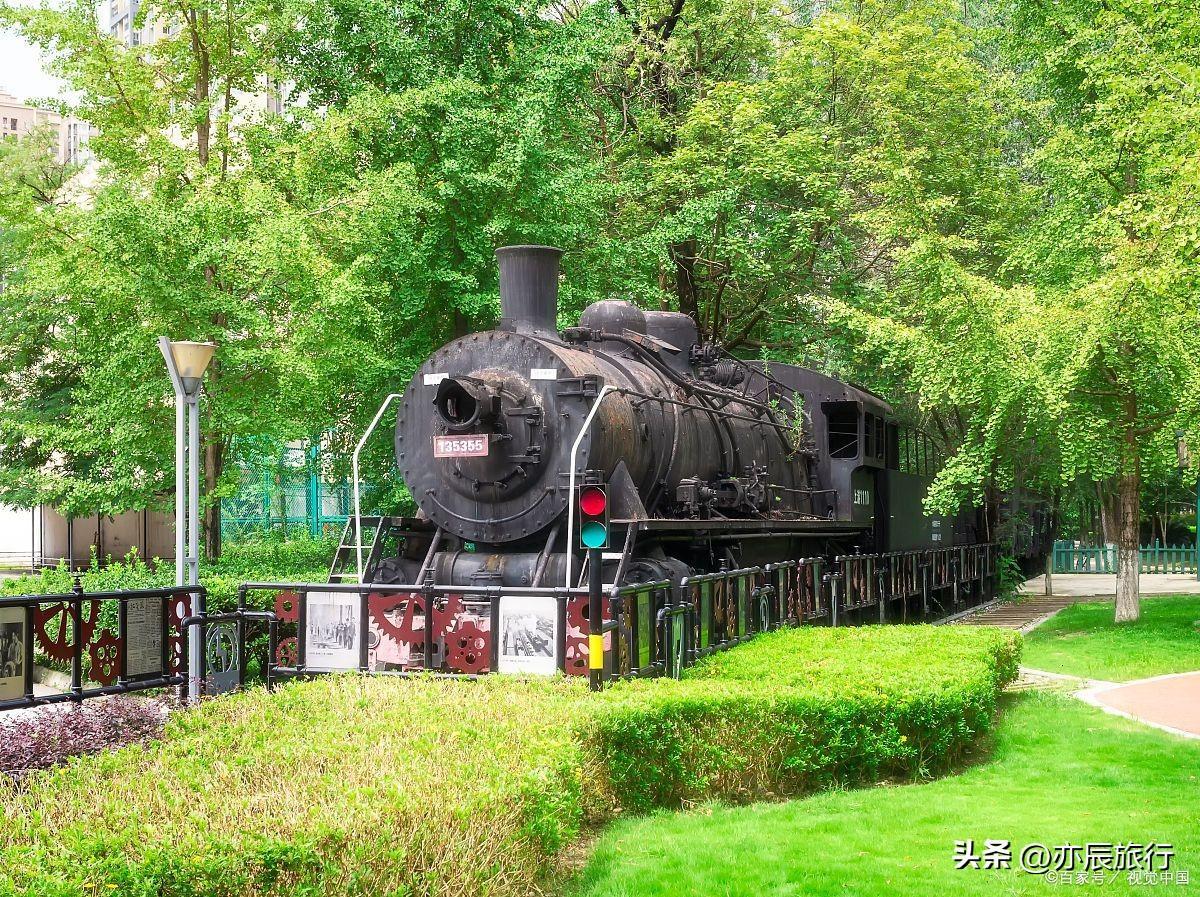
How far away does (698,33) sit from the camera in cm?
2639

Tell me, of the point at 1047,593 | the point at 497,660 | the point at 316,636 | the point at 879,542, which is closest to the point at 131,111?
the point at 316,636

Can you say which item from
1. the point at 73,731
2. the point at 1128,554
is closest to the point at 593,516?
the point at 73,731

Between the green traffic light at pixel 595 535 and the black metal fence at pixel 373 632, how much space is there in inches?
25.0

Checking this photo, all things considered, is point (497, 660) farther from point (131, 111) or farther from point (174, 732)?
point (131, 111)

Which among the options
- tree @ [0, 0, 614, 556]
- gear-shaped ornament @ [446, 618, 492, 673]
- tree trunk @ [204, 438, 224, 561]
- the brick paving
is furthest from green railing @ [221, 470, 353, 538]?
gear-shaped ornament @ [446, 618, 492, 673]

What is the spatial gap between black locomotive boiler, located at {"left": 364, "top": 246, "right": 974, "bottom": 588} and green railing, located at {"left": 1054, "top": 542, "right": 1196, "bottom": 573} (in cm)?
2724

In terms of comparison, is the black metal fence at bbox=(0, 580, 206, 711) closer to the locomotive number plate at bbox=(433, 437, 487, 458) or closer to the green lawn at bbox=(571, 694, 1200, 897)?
the locomotive number plate at bbox=(433, 437, 487, 458)

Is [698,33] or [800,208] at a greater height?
[698,33]

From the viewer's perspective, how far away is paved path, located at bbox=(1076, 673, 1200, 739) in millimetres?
10438

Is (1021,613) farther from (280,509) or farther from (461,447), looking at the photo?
(280,509)

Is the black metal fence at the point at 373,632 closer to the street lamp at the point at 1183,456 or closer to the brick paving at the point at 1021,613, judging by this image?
the street lamp at the point at 1183,456

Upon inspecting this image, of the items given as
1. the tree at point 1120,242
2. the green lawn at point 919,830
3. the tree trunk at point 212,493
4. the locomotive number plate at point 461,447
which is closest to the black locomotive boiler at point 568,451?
the locomotive number plate at point 461,447

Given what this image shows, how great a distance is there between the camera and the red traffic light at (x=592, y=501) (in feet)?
34.0

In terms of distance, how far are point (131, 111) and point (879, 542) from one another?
12.5 meters
